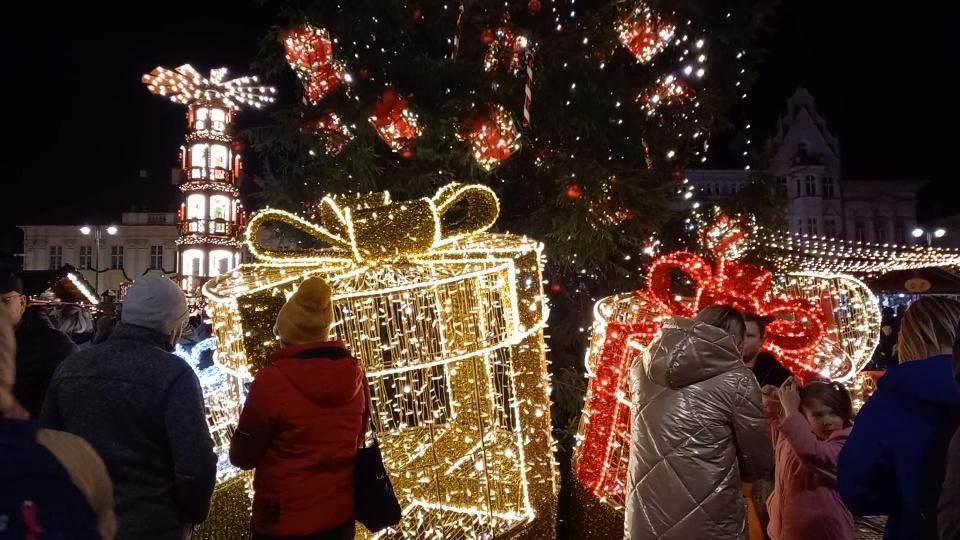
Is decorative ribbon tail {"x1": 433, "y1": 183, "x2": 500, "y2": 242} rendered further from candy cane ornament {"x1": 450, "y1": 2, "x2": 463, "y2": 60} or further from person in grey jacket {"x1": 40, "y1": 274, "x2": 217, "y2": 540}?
candy cane ornament {"x1": 450, "y1": 2, "x2": 463, "y2": 60}

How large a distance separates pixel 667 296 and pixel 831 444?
3.63ft

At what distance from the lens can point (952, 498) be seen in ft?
6.06

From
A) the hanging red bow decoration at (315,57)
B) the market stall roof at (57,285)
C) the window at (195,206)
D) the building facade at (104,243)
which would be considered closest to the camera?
the hanging red bow decoration at (315,57)

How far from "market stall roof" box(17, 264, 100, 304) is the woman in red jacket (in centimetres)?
510

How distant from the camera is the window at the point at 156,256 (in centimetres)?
5047

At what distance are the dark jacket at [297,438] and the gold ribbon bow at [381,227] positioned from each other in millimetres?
742

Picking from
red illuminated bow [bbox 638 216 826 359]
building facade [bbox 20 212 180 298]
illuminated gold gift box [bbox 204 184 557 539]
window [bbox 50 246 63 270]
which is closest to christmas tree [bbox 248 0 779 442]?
red illuminated bow [bbox 638 216 826 359]

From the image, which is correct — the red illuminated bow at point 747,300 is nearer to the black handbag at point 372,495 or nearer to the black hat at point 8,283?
the black handbag at point 372,495

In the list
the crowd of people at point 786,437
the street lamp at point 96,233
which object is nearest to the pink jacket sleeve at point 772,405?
the crowd of people at point 786,437

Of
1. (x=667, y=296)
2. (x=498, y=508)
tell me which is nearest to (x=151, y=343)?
(x=498, y=508)

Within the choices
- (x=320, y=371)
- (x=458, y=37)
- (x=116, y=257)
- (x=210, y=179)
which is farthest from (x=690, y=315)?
(x=116, y=257)

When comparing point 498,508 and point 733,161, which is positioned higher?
point 733,161

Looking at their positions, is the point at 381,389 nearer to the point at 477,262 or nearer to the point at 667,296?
the point at 477,262

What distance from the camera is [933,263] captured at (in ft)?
17.1
